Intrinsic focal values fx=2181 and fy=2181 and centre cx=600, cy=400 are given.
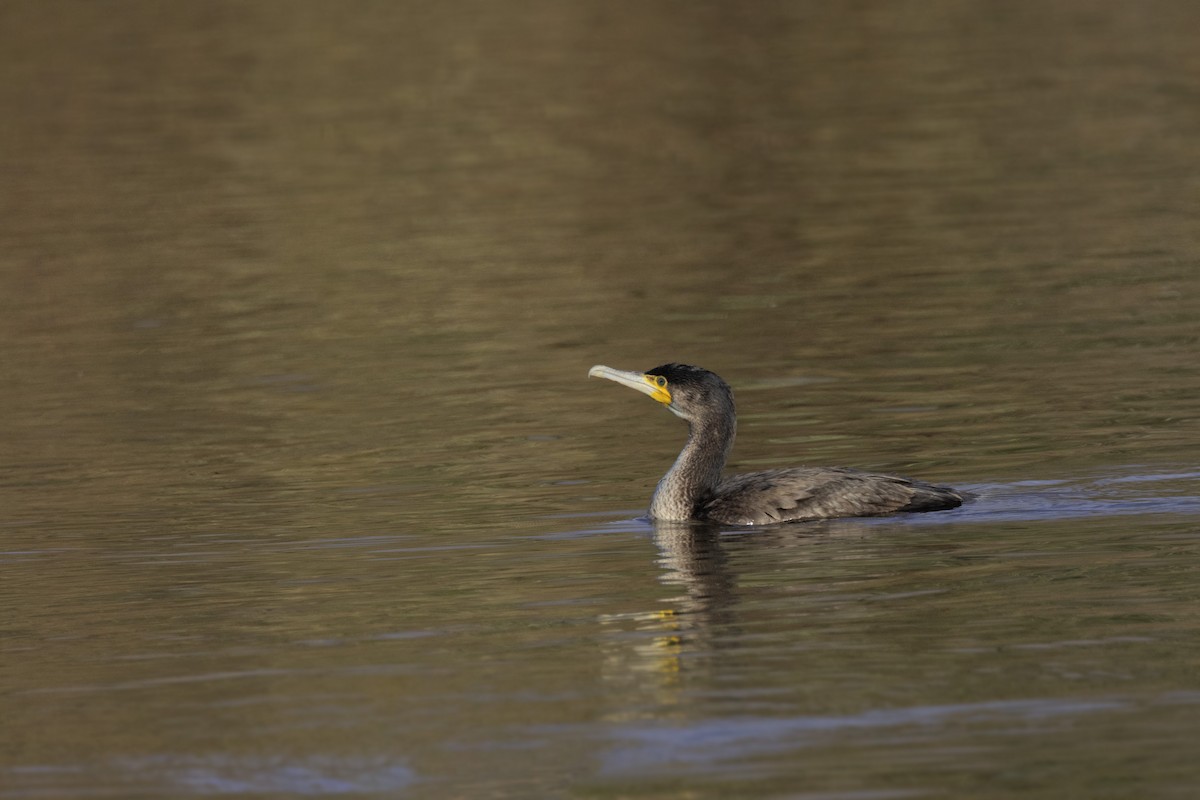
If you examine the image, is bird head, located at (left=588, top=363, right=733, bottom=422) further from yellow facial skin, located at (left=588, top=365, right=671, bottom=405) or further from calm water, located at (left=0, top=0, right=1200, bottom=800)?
calm water, located at (left=0, top=0, right=1200, bottom=800)

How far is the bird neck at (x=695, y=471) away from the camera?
12.9 m

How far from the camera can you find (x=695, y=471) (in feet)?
42.9

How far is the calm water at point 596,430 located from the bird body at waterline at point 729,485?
0.66 ft

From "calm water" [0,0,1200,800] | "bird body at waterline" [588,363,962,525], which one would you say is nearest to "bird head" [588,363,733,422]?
"bird body at waterline" [588,363,962,525]

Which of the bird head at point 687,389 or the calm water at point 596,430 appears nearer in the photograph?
the calm water at point 596,430

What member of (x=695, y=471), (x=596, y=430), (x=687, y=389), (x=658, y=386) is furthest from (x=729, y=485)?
(x=596, y=430)

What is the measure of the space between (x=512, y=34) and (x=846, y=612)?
3882 cm

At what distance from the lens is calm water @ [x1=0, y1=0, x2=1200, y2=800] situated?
8375 mm

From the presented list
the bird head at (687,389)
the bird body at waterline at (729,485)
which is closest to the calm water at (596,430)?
the bird body at waterline at (729,485)

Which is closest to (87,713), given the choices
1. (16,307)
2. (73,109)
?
(16,307)

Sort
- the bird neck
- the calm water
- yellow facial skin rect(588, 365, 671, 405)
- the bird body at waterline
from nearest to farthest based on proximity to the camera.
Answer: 1. the calm water
2. the bird body at waterline
3. the bird neck
4. yellow facial skin rect(588, 365, 671, 405)

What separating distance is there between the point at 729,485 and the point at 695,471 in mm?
221

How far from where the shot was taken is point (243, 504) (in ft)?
45.9

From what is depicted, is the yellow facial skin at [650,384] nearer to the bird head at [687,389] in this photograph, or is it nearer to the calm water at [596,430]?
the bird head at [687,389]
